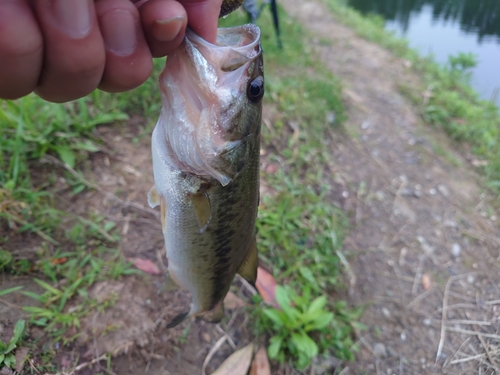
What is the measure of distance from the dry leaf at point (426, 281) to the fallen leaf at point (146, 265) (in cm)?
251

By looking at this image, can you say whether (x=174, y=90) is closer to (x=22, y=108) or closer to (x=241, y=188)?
(x=241, y=188)

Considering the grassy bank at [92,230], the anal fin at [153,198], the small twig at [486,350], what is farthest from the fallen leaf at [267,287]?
the small twig at [486,350]

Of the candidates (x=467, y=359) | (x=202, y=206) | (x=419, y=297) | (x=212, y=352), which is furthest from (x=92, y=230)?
(x=467, y=359)

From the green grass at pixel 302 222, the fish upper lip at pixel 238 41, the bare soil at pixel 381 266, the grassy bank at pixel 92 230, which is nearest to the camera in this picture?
the fish upper lip at pixel 238 41

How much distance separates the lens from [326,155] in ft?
13.7

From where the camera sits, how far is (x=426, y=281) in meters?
3.47

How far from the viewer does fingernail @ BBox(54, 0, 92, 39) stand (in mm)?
937

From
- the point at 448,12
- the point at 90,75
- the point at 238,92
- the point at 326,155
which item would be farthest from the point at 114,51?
the point at 448,12

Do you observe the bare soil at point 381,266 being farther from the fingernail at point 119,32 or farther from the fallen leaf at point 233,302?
the fingernail at point 119,32

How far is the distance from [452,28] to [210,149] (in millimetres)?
14230

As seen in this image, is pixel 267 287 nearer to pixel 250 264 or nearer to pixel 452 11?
pixel 250 264

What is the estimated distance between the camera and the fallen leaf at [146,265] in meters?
2.47

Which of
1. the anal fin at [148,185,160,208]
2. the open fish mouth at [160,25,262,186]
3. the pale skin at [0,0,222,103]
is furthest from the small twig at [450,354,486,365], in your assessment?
the pale skin at [0,0,222,103]

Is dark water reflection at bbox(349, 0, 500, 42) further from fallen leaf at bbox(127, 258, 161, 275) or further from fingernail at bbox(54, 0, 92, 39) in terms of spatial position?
fingernail at bbox(54, 0, 92, 39)
